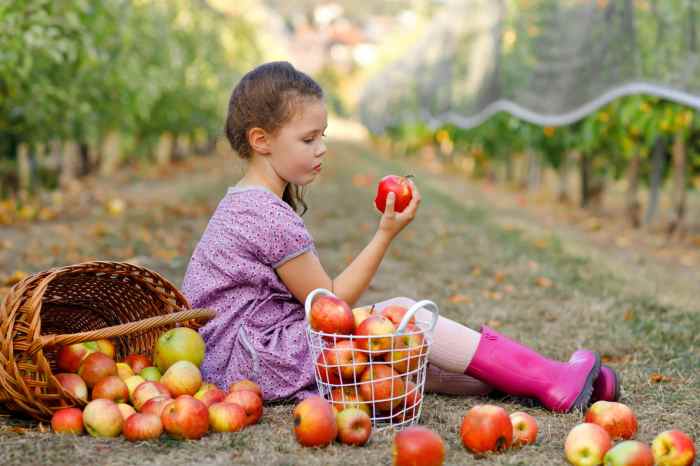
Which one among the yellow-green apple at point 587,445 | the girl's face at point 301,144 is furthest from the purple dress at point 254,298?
the yellow-green apple at point 587,445

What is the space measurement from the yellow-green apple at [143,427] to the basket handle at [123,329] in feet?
0.95

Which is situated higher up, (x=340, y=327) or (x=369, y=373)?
(x=340, y=327)

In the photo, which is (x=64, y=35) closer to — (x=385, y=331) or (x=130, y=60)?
(x=130, y=60)

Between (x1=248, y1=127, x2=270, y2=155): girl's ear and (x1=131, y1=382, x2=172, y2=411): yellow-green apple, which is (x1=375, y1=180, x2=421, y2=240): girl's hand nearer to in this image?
(x1=248, y1=127, x2=270, y2=155): girl's ear

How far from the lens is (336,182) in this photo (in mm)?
13633

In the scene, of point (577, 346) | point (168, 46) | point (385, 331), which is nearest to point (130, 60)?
point (168, 46)

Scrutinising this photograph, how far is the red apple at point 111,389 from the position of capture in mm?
2650

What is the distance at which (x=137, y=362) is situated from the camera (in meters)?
2.97

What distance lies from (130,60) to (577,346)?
6.85m

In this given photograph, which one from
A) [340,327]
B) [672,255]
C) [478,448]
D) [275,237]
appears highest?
[275,237]

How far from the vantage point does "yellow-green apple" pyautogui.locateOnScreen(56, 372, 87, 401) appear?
2650 millimetres

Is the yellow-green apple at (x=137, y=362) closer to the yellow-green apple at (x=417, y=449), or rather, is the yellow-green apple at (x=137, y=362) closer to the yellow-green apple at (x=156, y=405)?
the yellow-green apple at (x=156, y=405)

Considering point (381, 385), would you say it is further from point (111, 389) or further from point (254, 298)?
point (111, 389)

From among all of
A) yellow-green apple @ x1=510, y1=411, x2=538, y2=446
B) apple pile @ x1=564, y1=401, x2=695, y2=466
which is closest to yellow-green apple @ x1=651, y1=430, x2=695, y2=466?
apple pile @ x1=564, y1=401, x2=695, y2=466
